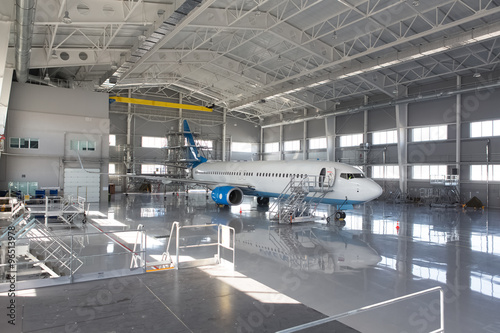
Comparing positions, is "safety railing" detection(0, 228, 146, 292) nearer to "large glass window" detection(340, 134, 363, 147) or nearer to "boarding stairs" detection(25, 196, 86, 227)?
"boarding stairs" detection(25, 196, 86, 227)

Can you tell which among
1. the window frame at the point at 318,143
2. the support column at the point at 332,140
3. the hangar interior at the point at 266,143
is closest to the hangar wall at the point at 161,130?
the hangar interior at the point at 266,143

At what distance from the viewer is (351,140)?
3428 centimetres

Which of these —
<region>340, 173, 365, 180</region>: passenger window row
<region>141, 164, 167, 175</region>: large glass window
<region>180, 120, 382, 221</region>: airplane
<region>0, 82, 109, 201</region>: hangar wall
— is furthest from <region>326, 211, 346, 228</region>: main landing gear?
<region>141, 164, 167, 175</region>: large glass window

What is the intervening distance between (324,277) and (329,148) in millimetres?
28823

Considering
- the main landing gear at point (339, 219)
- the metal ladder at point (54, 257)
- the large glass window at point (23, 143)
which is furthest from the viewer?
the large glass window at point (23, 143)

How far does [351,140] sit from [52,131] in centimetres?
2598

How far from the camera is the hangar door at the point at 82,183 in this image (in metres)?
24.3

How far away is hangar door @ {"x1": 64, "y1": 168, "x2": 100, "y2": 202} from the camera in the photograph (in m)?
24.3

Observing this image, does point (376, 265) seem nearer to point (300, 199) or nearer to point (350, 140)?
point (300, 199)

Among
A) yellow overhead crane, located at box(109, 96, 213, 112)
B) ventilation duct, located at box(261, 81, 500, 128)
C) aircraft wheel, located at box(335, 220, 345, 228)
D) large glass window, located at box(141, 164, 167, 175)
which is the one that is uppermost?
yellow overhead crane, located at box(109, 96, 213, 112)

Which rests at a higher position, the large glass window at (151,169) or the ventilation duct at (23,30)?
the ventilation duct at (23,30)

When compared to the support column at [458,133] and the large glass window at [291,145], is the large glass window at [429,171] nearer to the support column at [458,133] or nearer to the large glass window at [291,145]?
the support column at [458,133]

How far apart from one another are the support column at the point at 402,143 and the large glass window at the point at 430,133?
78 cm

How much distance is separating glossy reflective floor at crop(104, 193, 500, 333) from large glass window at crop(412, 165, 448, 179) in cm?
1169
